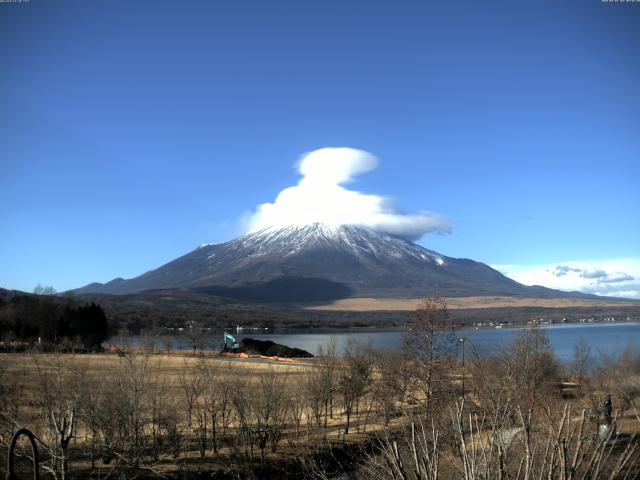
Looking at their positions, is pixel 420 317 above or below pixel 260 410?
above

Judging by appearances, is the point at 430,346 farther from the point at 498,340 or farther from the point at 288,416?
the point at 498,340

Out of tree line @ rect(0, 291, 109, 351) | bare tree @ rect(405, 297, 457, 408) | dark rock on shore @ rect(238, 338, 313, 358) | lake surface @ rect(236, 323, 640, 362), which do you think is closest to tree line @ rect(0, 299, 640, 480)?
bare tree @ rect(405, 297, 457, 408)

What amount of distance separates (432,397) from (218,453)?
9.82 meters

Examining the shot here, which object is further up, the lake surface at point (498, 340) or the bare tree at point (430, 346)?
the bare tree at point (430, 346)

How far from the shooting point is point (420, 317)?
2700cm

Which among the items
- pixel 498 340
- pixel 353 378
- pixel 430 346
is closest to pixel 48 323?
pixel 353 378

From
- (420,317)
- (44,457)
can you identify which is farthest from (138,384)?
(420,317)

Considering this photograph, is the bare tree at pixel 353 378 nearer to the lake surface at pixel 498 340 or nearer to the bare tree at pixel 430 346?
the lake surface at pixel 498 340

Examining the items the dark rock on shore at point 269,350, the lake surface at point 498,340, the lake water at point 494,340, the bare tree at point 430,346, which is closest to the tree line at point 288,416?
the bare tree at point 430,346

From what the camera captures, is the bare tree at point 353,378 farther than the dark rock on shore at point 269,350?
No

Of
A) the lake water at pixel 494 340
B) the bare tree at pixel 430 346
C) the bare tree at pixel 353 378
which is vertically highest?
the bare tree at pixel 430 346

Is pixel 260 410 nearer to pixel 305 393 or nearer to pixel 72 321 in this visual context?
pixel 305 393

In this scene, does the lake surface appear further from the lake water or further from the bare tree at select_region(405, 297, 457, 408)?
the bare tree at select_region(405, 297, 457, 408)

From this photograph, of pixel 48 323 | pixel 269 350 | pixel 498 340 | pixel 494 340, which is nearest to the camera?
pixel 48 323
